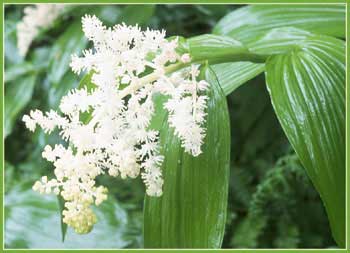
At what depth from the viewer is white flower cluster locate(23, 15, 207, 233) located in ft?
2.84

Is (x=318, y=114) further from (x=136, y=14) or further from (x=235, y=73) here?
(x=136, y=14)

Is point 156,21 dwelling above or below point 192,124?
above

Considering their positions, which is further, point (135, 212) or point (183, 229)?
point (135, 212)

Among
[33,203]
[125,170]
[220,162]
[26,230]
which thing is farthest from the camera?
[33,203]

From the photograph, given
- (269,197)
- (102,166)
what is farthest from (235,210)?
(102,166)

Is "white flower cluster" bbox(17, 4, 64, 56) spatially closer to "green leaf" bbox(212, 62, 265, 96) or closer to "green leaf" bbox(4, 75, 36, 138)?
"green leaf" bbox(4, 75, 36, 138)

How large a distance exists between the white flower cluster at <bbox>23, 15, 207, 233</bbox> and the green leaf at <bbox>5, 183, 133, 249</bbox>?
0.65 meters

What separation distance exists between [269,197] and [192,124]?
1.14m

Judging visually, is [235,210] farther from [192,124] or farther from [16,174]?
[192,124]

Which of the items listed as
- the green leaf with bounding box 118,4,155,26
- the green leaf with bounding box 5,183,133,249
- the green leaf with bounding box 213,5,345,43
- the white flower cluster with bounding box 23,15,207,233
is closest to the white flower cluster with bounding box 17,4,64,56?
the green leaf with bounding box 118,4,155,26

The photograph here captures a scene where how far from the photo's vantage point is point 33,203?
1714mm

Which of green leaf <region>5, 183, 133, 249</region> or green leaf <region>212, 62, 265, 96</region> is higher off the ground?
green leaf <region>212, 62, 265, 96</region>

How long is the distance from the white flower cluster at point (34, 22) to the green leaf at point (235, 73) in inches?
35.5

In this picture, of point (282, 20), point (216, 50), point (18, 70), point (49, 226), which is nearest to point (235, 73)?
point (216, 50)
